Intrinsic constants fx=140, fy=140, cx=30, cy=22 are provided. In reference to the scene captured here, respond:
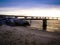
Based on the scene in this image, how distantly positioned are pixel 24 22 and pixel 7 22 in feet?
4.23

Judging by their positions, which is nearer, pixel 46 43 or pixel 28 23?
pixel 46 43

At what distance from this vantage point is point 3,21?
9.20 m

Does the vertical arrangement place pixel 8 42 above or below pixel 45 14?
below

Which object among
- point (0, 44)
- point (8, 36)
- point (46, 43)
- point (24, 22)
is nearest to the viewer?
point (0, 44)

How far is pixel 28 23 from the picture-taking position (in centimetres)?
1012

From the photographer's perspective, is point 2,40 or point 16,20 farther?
point 16,20

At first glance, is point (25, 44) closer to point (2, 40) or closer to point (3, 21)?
point (2, 40)

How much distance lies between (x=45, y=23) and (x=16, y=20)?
2.19m

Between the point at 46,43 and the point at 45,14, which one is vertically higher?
the point at 45,14

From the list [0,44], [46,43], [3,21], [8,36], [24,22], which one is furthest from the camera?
[24,22]

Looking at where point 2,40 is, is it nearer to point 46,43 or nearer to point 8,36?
point 8,36

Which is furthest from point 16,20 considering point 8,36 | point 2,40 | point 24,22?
point 2,40

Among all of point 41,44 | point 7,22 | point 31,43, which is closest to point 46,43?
point 41,44

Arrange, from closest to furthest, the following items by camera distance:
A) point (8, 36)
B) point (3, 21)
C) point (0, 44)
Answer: point (0, 44)
point (8, 36)
point (3, 21)
